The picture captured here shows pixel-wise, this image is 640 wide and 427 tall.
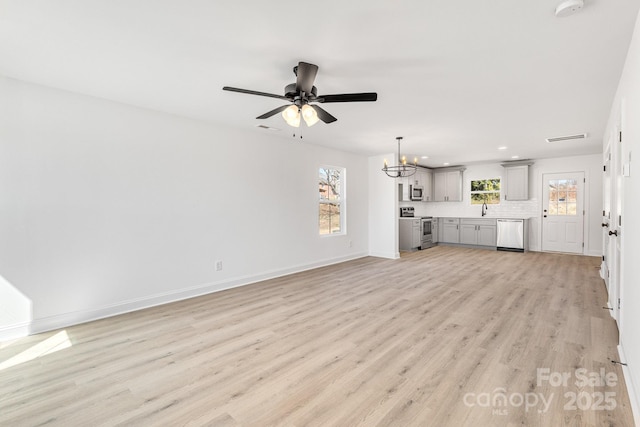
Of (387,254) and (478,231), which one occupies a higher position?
(478,231)

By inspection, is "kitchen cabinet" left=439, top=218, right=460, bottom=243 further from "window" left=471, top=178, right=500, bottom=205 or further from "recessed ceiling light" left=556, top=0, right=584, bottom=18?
"recessed ceiling light" left=556, top=0, right=584, bottom=18

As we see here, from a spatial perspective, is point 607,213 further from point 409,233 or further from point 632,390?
point 409,233

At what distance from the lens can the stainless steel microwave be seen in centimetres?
858

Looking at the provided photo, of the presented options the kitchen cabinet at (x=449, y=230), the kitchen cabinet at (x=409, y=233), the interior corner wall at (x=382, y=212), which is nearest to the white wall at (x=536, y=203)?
the kitchen cabinet at (x=449, y=230)

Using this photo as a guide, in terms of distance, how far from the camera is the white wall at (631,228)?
187cm

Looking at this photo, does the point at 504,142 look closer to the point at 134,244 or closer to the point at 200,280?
the point at 200,280

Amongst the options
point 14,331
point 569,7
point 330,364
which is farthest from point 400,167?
point 14,331

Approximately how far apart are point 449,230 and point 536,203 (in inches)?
87.4

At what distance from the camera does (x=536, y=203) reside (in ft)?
25.5

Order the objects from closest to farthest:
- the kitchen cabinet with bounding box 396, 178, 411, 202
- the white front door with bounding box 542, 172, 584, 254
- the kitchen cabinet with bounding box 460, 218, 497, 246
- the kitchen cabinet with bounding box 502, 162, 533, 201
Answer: the white front door with bounding box 542, 172, 584, 254 → the kitchen cabinet with bounding box 502, 162, 533, 201 → the kitchen cabinet with bounding box 460, 218, 497, 246 → the kitchen cabinet with bounding box 396, 178, 411, 202

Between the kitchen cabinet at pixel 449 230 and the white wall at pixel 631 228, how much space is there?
6394 mm

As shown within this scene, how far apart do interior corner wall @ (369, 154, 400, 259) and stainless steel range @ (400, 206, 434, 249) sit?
1.15 metres

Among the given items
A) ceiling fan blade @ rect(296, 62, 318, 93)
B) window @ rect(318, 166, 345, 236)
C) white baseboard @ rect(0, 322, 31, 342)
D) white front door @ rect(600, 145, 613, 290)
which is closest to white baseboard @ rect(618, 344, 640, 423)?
white front door @ rect(600, 145, 613, 290)

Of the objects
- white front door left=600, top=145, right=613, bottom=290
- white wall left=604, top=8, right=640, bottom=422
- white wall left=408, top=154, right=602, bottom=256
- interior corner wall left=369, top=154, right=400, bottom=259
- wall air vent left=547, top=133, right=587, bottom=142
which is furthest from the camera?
white wall left=408, top=154, right=602, bottom=256
